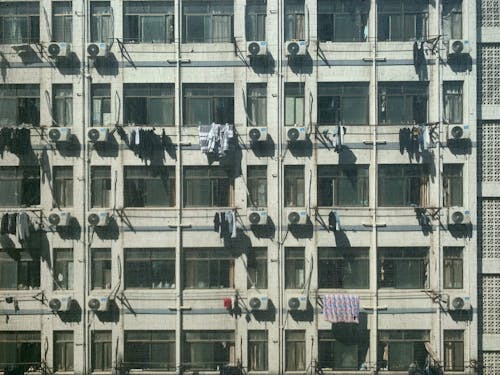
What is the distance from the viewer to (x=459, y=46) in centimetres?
1369

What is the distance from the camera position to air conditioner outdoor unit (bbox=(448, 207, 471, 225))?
13688 mm

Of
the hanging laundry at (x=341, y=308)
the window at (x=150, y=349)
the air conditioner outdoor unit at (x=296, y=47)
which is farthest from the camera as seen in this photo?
the window at (x=150, y=349)

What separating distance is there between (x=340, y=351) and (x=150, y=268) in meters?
5.49

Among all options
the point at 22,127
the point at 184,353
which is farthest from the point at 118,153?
the point at 184,353

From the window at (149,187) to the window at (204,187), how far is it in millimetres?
426

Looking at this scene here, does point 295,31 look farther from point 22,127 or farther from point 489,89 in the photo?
point 22,127

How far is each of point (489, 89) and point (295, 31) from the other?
5.41m

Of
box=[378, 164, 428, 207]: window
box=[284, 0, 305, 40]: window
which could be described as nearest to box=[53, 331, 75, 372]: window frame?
box=[378, 164, 428, 207]: window

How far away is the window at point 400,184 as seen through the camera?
554 inches

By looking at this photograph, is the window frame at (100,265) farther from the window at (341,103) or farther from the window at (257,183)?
the window at (341,103)

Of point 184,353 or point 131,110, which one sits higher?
point 131,110

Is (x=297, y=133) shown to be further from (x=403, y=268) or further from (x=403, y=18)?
(x=403, y=268)

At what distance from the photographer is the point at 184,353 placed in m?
14.0

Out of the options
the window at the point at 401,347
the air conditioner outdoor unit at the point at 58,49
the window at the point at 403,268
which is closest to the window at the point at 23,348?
the air conditioner outdoor unit at the point at 58,49
